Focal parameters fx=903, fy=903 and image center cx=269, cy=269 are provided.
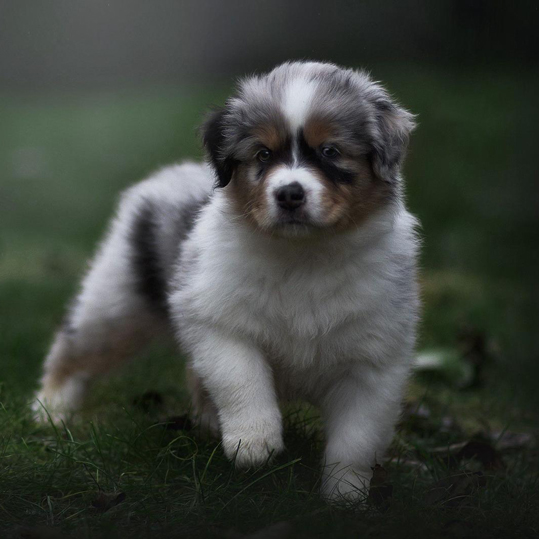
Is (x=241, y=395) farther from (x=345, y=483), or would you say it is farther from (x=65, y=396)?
(x=65, y=396)

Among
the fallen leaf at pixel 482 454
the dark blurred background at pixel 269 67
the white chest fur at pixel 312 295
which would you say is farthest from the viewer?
the dark blurred background at pixel 269 67

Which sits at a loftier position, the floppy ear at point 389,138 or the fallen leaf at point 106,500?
the floppy ear at point 389,138

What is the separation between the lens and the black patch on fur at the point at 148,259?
451cm

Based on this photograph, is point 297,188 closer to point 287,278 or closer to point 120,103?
point 287,278

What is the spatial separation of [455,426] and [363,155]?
2025 mm

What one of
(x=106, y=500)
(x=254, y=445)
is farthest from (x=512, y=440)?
(x=106, y=500)

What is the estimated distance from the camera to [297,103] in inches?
131

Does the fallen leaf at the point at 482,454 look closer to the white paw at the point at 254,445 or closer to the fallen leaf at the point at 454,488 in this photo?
the fallen leaf at the point at 454,488

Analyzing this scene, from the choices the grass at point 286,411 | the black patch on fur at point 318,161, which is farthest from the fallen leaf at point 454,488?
the black patch on fur at point 318,161

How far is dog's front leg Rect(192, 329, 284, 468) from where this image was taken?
3.40 m

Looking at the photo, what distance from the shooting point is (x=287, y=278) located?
3.60 meters

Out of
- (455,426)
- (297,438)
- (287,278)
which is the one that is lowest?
(455,426)

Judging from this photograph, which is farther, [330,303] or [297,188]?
[330,303]

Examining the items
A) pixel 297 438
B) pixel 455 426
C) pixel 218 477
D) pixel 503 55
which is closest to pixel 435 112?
pixel 503 55
